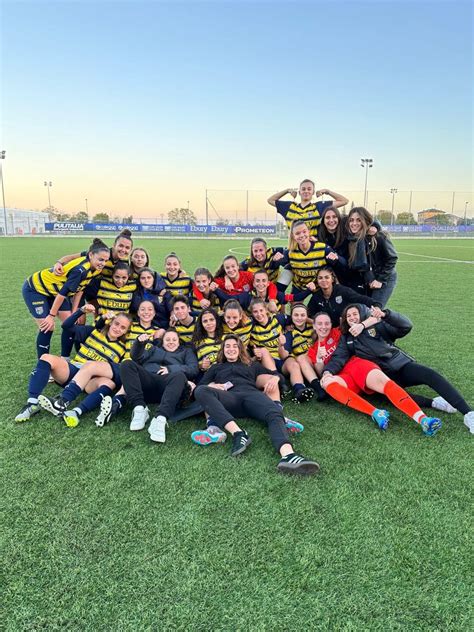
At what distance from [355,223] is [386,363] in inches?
71.2

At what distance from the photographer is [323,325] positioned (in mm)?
4602

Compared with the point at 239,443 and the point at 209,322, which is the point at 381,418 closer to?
the point at 239,443

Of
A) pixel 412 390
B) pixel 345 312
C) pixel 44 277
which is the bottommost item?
pixel 412 390

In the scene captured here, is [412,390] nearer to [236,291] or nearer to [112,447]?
[236,291]

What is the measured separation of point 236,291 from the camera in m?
5.35

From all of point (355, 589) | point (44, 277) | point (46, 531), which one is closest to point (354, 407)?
point (355, 589)

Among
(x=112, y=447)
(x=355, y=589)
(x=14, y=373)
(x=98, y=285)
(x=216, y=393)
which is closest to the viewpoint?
(x=355, y=589)

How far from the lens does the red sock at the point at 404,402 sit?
11.8 ft

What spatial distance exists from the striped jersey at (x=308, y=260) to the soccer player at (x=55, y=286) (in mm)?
2231

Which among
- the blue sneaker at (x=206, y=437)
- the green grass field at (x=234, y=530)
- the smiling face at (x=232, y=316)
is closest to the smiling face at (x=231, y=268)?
the smiling face at (x=232, y=316)

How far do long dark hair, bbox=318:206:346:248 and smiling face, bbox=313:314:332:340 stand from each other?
1163 millimetres

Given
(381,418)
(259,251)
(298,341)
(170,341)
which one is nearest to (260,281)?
(259,251)

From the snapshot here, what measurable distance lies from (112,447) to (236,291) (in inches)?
103

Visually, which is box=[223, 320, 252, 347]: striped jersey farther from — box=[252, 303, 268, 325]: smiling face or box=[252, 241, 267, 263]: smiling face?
box=[252, 241, 267, 263]: smiling face
